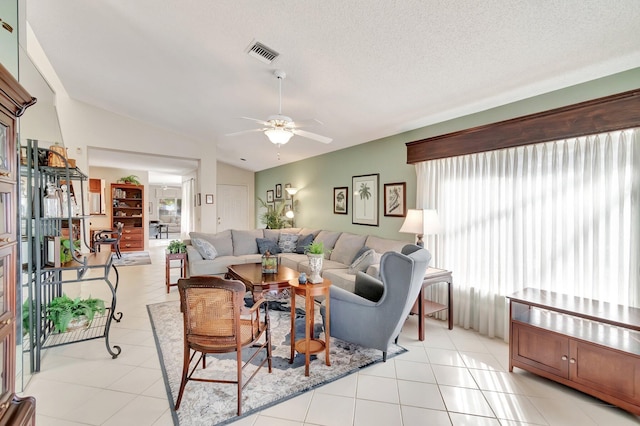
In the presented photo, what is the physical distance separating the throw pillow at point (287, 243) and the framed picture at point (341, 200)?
1017 millimetres

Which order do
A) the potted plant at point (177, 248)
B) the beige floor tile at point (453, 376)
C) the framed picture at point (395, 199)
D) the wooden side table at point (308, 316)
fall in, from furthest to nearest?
the potted plant at point (177, 248) < the framed picture at point (395, 199) < the wooden side table at point (308, 316) < the beige floor tile at point (453, 376)

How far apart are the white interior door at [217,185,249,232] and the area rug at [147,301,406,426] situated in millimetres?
5755

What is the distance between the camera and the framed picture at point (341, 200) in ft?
18.1

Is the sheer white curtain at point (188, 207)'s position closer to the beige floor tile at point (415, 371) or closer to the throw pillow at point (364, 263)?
the throw pillow at point (364, 263)

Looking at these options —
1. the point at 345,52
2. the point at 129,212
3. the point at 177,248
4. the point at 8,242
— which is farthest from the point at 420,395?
the point at 129,212

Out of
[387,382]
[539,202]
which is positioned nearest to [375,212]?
[539,202]

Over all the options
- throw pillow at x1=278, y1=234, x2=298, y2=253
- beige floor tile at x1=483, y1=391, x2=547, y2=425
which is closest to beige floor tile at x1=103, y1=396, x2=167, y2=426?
beige floor tile at x1=483, y1=391, x2=547, y2=425

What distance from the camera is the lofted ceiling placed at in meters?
2.00

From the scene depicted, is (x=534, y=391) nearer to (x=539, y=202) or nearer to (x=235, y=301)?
(x=539, y=202)

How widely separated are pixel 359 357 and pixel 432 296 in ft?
5.39

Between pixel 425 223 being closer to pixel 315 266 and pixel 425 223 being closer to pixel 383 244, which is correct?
pixel 383 244

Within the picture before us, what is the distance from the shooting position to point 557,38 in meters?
2.04

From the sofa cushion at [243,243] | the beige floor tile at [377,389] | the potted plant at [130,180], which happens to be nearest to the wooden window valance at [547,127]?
the beige floor tile at [377,389]

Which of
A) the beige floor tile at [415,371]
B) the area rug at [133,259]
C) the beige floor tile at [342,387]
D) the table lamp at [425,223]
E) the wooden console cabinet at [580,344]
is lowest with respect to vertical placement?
the beige floor tile at [415,371]
